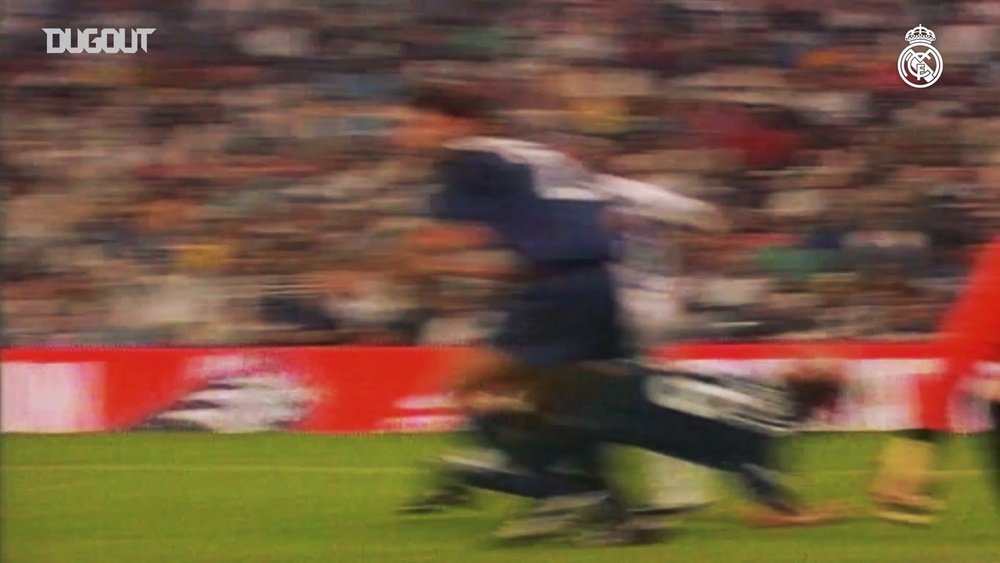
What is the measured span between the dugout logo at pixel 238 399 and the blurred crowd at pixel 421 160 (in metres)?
0.18

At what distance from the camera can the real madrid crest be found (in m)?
9.84

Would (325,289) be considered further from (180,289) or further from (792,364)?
(792,364)

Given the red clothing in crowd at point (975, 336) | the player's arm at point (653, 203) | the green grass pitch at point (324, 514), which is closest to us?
the red clothing in crowd at point (975, 336)

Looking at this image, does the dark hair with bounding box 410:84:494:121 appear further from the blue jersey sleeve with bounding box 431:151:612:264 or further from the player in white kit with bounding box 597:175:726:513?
the player in white kit with bounding box 597:175:726:513

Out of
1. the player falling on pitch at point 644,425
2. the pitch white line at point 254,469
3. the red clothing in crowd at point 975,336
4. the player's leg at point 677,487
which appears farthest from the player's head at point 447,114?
the pitch white line at point 254,469

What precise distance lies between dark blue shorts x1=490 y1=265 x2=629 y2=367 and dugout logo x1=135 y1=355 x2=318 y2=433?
13.8 ft

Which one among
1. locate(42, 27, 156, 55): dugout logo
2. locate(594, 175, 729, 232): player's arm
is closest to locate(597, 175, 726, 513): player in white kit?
locate(594, 175, 729, 232): player's arm

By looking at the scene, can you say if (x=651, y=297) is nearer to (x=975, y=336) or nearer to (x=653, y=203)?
(x=653, y=203)

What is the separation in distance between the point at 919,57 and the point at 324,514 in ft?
17.5

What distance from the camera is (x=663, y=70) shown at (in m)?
10.1

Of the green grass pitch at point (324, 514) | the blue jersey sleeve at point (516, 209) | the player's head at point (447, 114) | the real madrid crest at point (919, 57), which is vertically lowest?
the green grass pitch at point (324, 514)

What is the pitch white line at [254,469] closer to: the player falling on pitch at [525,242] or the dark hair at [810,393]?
the dark hair at [810,393]

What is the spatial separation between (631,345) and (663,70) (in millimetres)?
4444

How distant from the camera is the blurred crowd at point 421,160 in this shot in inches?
380
